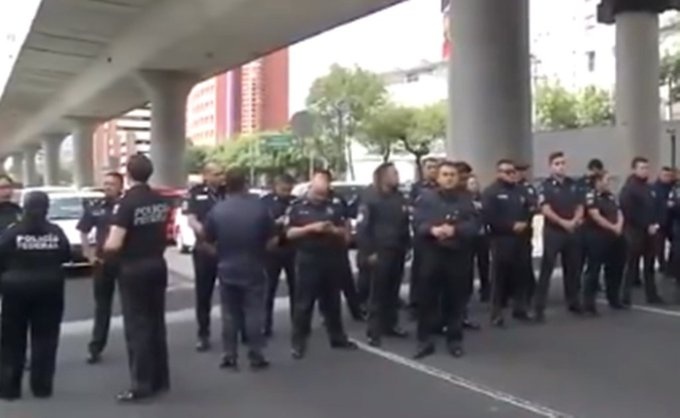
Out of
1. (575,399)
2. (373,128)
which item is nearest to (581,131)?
(373,128)

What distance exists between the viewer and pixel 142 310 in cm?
892

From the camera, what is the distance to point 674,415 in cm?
811

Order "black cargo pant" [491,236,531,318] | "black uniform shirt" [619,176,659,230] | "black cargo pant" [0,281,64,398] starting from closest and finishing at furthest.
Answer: "black cargo pant" [0,281,64,398] < "black cargo pant" [491,236,531,318] < "black uniform shirt" [619,176,659,230]

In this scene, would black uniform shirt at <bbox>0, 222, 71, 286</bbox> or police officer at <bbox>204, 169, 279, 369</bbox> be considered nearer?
black uniform shirt at <bbox>0, 222, 71, 286</bbox>

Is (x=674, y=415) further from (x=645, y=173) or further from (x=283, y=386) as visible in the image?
(x=645, y=173)

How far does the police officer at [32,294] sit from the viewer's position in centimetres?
896

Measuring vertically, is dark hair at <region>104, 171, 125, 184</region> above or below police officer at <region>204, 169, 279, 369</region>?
above

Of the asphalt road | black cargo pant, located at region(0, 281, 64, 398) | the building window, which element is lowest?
the asphalt road

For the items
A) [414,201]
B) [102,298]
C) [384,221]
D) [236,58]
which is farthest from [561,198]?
[236,58]

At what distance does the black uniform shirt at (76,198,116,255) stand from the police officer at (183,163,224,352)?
0.89 meters

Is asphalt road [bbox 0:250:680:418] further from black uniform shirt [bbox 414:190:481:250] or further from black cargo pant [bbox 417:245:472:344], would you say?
black uniform shirt [bbox 414:190:481:250]

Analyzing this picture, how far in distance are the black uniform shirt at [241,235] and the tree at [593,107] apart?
5739 centimetres

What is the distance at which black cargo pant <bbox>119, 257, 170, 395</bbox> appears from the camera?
8.88 meters

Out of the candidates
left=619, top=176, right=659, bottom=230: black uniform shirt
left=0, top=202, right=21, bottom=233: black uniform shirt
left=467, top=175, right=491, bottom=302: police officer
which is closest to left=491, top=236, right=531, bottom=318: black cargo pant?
left=467, top=175, right=491, bottom=302: police officer
